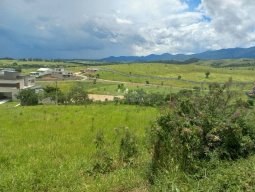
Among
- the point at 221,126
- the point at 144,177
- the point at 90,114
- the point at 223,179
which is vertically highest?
the point at 221,126

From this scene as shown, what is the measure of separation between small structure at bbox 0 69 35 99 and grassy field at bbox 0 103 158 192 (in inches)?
2318

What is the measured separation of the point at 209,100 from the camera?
9.93m

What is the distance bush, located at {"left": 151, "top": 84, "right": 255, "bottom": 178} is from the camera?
27.9 feet

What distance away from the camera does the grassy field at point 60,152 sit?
30.2ft

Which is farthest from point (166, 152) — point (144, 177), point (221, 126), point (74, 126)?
point (74, 126)

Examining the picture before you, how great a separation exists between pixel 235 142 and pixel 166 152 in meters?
1.73

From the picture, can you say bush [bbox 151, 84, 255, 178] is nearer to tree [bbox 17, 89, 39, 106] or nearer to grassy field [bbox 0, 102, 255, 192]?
grassy field [bbox 0, 102, 255, 192]

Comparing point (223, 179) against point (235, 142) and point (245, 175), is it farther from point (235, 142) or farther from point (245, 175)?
point (235, 142)

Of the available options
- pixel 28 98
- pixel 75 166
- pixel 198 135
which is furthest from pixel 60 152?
pixel 28 98

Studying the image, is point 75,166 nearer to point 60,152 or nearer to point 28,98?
point 60,152

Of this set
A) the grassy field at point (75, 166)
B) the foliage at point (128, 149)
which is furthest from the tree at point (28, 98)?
the foliage at point (128, 149)

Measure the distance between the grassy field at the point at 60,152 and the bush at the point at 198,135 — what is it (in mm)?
964

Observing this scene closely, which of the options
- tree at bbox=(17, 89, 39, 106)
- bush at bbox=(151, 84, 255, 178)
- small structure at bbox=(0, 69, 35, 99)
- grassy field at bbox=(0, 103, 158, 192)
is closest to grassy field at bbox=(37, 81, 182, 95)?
small structure at bbox=(0, 69, 35, 99)

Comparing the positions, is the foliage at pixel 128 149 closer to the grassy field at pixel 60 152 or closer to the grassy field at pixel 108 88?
the grassy field at pixel 60 152
